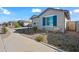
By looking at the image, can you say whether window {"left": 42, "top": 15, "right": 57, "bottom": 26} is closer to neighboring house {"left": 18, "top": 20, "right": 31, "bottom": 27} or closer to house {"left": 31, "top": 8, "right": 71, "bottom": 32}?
house {"left": 31, "top": 8, "right": 71, "bottom": 32}

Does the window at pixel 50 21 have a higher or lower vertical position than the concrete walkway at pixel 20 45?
higher

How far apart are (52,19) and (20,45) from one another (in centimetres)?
88

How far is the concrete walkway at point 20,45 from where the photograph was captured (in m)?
5.04

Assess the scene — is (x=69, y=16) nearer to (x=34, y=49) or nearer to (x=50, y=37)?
(x=50, y=37)

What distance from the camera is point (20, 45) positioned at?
16.8 ft

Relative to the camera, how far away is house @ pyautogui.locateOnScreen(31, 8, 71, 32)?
514 centimetres

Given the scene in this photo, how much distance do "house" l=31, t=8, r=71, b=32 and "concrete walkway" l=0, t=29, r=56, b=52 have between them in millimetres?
385

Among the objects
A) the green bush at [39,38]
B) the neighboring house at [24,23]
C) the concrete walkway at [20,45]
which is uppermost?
the neighboring house at [24,23]

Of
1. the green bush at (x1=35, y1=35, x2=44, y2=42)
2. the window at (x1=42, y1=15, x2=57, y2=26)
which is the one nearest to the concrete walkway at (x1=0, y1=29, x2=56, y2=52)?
the green bush at (x1=35, y1=35, x2=44, y2=42)

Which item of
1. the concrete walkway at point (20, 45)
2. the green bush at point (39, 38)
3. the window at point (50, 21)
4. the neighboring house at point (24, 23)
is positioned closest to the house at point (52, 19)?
the window at point (50, 21)

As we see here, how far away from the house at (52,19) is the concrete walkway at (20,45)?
1.26 feet

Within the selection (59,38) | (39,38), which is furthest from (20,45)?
(59,38)

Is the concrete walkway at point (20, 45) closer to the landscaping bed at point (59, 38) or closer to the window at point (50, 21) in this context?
the landscaping bed at point (59, 38)
